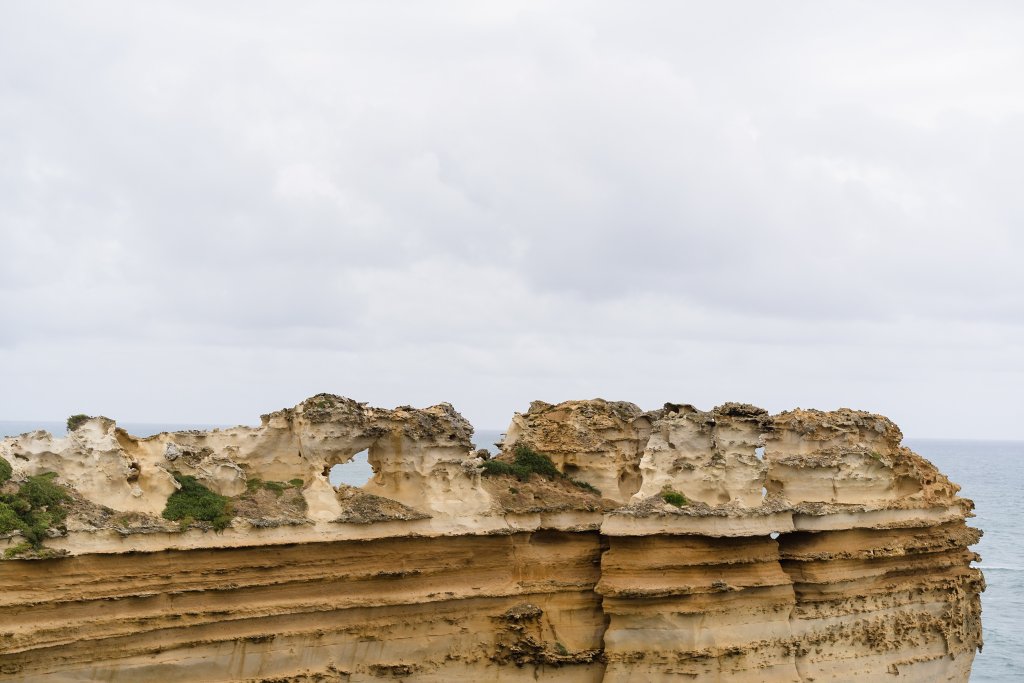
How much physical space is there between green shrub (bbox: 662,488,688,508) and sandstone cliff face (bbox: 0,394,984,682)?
1.8 inches

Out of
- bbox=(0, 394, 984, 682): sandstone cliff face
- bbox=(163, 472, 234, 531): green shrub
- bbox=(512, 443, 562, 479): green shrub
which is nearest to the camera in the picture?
bbox=(0, 394, 984, 682): sandstone cliff face

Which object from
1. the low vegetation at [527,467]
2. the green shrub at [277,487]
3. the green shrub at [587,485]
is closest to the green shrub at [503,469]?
the low vegetation at [527,467]

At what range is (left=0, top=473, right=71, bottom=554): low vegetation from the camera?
746 inches

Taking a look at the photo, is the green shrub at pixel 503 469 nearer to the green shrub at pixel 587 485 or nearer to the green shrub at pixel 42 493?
the green shrub at pixel 587 485

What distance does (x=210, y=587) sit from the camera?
810 inches

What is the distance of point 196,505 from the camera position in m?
21.3

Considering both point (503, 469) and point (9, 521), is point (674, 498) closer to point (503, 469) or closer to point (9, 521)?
point (503, 469)

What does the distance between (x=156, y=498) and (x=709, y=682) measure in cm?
1230

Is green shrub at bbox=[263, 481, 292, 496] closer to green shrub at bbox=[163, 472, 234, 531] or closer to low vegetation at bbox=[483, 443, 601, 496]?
green shrub at bbox=[163, 472, 234, 531]

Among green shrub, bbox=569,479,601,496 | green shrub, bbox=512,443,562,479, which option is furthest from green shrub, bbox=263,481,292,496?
green shrub, bbox=569,479,601,496

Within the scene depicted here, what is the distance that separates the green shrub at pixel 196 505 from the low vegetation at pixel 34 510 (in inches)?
78.7

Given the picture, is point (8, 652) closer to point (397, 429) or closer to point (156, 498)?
point (156, 498)

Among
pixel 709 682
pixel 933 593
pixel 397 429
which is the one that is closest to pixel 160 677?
pixel 397 429

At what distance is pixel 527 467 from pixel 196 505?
8.94 m
